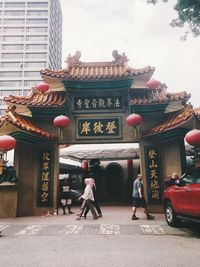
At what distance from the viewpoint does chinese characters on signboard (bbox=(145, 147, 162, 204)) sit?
12125 mm

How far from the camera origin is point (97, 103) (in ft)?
42.6

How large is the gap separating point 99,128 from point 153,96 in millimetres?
2978

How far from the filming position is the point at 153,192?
12172 mm

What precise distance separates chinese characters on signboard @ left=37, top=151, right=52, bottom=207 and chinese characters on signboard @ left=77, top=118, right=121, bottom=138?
1705 millimetres

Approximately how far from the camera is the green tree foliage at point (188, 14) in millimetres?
7191

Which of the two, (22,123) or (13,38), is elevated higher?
(13,38)

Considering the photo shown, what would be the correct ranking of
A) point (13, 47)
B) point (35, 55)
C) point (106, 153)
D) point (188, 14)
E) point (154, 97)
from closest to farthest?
point (188, 14) → point (154, 97) → point (106, 153) → point (35, 55) → point (13, 47)

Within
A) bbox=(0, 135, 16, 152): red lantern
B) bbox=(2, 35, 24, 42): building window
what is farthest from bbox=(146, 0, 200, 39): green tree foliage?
bbox=(2, 35, 24, 42): building window

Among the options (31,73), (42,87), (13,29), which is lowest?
(42,87)

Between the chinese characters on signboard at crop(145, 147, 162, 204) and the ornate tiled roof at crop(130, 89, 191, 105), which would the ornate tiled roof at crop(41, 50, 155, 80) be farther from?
the chinese characters on signboard at crop(145, 147, 162, 204)

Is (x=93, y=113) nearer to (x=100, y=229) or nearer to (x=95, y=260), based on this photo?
(x=100, y=229)

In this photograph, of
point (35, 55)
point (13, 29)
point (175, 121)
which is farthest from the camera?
point (13, 29)

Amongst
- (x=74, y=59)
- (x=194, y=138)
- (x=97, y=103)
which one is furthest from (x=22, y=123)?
(x=194, y=138)

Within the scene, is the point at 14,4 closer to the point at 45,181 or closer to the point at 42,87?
the point at 42,87
